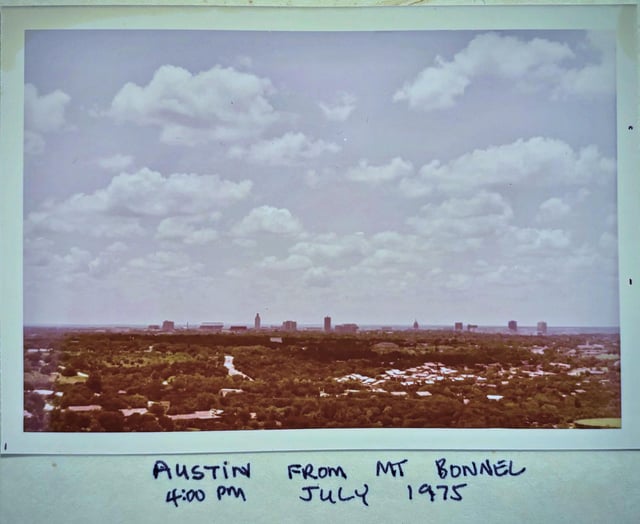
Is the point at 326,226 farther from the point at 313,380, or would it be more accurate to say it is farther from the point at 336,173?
the point at 313,380

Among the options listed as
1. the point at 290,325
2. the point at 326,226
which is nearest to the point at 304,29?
the point at 326,226

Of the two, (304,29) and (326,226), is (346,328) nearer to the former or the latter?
(326,226)

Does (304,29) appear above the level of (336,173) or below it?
above

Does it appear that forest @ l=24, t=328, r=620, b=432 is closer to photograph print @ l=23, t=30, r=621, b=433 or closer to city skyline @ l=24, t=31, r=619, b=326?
photograph print @ l=23, t=30, r=621, b=433

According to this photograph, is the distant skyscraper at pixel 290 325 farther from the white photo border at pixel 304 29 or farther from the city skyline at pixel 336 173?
the white photo border at pixel 304 29

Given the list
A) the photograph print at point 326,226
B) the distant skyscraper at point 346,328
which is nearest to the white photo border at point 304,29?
the photograph print at point 326,226

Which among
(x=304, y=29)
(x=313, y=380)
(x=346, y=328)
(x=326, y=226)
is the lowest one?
(x=313, y=380)

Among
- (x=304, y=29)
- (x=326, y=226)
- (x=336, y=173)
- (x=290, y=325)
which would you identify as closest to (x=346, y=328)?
(x=290, y=325)

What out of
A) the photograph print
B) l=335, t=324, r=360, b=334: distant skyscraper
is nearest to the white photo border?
the photograph print
